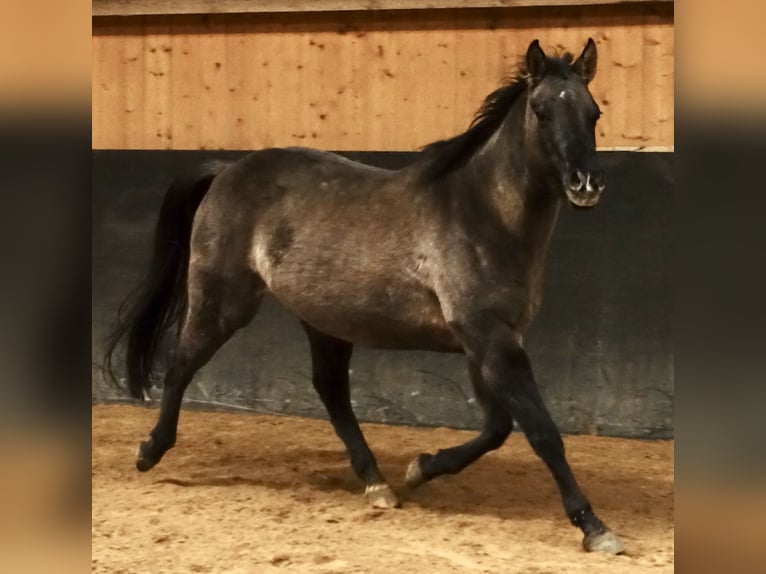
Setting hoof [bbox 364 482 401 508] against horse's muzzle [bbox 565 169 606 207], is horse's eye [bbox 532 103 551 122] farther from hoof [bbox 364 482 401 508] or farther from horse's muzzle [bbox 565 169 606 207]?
hoof [bbox 364 482 401 508]

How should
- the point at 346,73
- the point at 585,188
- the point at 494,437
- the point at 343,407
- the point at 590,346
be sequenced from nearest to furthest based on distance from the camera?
the point at 585,188
the point at 494,437
the point at 343,407
the point at 590,346
the point at 346,73

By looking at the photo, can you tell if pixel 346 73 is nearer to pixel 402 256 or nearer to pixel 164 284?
pixel 164 284

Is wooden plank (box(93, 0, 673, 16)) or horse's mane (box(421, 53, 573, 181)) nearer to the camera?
horse's mane (box(421, 53, 573, 181))

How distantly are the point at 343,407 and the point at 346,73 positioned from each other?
248cm

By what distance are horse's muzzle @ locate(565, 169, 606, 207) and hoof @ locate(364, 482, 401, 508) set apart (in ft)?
5.03

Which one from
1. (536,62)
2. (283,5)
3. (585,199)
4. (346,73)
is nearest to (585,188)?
(585,199)

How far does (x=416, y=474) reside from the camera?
427 centimetres

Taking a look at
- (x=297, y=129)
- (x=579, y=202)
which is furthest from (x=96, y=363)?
(x=579, y=202)

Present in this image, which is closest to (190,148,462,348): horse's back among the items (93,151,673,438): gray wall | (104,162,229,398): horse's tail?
(104,162,229,398): horse's tail

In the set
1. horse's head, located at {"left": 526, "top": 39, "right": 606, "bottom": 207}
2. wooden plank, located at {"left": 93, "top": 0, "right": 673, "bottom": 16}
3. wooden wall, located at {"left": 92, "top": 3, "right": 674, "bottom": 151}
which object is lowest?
horse's head, located at {"left": 526, "top": 39, "right": 606, "bottom": 207}

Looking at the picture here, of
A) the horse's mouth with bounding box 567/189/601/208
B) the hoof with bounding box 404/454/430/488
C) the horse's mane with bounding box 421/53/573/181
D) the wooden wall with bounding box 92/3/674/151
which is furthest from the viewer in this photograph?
the wooden wall with bounding box 92/3/674/151

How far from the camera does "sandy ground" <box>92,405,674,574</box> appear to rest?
3.55 meters

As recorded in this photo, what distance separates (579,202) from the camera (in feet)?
11.4

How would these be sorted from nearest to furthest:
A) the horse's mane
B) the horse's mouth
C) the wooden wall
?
the horse's mouth → the horse's mane → the wooden wall
